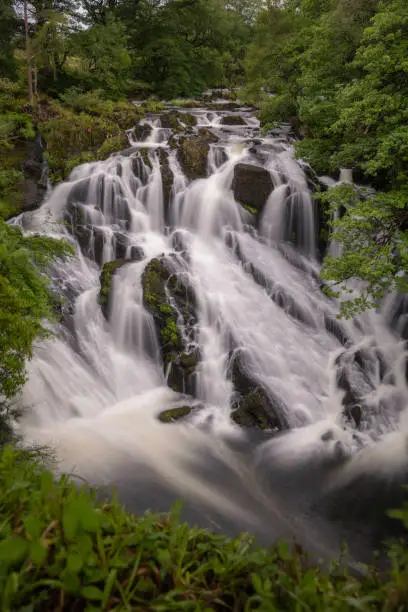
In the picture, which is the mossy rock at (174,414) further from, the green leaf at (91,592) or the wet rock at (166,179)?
the wet rock at (166,179)

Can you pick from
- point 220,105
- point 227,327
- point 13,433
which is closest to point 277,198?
point 227,327

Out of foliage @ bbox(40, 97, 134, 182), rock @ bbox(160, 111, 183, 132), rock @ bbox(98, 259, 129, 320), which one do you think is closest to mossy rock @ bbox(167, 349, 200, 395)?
rock @ bbox(98, 259, 129, 320)

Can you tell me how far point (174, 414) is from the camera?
7.76 m

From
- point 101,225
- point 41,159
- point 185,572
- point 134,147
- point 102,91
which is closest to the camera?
point 185,572

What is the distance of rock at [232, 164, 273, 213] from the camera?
12414 millimetres

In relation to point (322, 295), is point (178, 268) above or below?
above

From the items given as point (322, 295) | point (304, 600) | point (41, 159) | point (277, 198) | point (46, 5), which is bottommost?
point (322, 295)

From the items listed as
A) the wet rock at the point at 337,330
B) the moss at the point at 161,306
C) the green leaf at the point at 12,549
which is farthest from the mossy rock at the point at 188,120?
A: the green leaf at the point at 12,549

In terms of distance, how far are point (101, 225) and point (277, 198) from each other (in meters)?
5.57

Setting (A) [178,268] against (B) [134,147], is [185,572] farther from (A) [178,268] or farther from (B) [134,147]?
(B) [134,147]

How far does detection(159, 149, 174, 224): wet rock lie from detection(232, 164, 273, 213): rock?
2.11 metres

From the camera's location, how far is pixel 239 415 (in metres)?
7.84

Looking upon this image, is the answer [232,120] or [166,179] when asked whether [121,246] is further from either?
[232,120]

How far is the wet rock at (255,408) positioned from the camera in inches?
304
